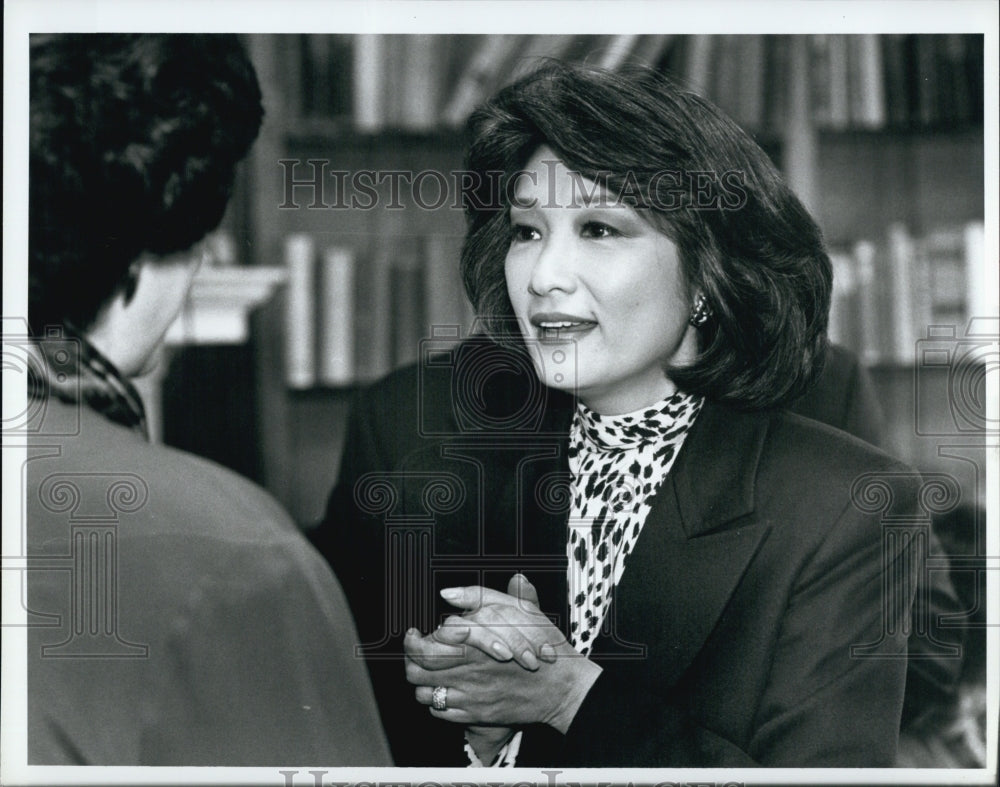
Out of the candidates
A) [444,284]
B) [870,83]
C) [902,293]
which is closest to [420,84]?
[444,284]

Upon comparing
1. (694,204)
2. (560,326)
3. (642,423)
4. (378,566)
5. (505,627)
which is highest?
(694,204)

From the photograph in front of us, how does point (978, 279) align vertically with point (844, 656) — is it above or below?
above

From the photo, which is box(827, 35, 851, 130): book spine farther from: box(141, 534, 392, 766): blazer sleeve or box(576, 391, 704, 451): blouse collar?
box(141, 534, 392, 766): blazer sleeve

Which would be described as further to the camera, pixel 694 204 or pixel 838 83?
pixel 838 83

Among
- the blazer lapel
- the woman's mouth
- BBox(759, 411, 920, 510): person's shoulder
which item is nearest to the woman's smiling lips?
the woman's mouth

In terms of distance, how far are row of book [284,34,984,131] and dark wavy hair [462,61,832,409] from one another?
0.05 m

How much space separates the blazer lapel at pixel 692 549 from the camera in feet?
6.31

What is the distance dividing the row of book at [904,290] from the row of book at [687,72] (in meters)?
0.25

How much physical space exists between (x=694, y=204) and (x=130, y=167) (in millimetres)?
1109

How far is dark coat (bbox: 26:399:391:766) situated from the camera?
6.50 ft

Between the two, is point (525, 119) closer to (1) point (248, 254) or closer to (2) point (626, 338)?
(2) point (626, 338)

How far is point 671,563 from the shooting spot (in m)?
1.94

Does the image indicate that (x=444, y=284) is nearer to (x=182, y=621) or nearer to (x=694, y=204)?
(x=694, y=204)

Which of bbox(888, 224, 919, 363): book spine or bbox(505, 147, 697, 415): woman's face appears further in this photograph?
bbox(888, 224, 919, 363): book spine
